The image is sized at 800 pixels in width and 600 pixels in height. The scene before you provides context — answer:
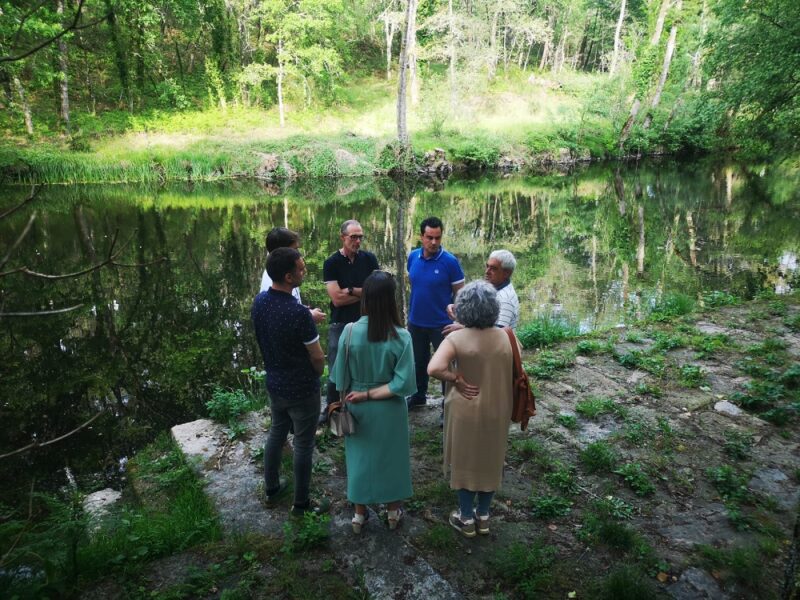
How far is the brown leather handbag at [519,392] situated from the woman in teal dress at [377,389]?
2.44ft

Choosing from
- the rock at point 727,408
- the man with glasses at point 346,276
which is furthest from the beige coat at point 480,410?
the rock at point 727,408

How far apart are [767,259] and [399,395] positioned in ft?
43.7

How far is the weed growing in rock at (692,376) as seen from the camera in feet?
19.2

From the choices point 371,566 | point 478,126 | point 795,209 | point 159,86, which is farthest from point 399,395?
point 159,86

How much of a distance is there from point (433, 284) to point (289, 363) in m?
2.07

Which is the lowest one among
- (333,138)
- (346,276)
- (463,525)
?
(463,525)

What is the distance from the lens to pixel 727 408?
5.34 metres

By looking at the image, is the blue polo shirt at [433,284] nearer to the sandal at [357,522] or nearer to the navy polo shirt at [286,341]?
the navy polo shirt at [286,341]

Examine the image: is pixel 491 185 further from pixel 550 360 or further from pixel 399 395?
pixel 399 395

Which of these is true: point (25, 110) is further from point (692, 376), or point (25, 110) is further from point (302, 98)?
point (692, 376)

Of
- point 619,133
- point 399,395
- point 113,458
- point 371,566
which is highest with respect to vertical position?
point 619,133

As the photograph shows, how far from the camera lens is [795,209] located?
18.8 meters

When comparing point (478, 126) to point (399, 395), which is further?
point (478, 126)

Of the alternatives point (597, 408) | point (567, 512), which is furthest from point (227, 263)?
point (567, 512)
